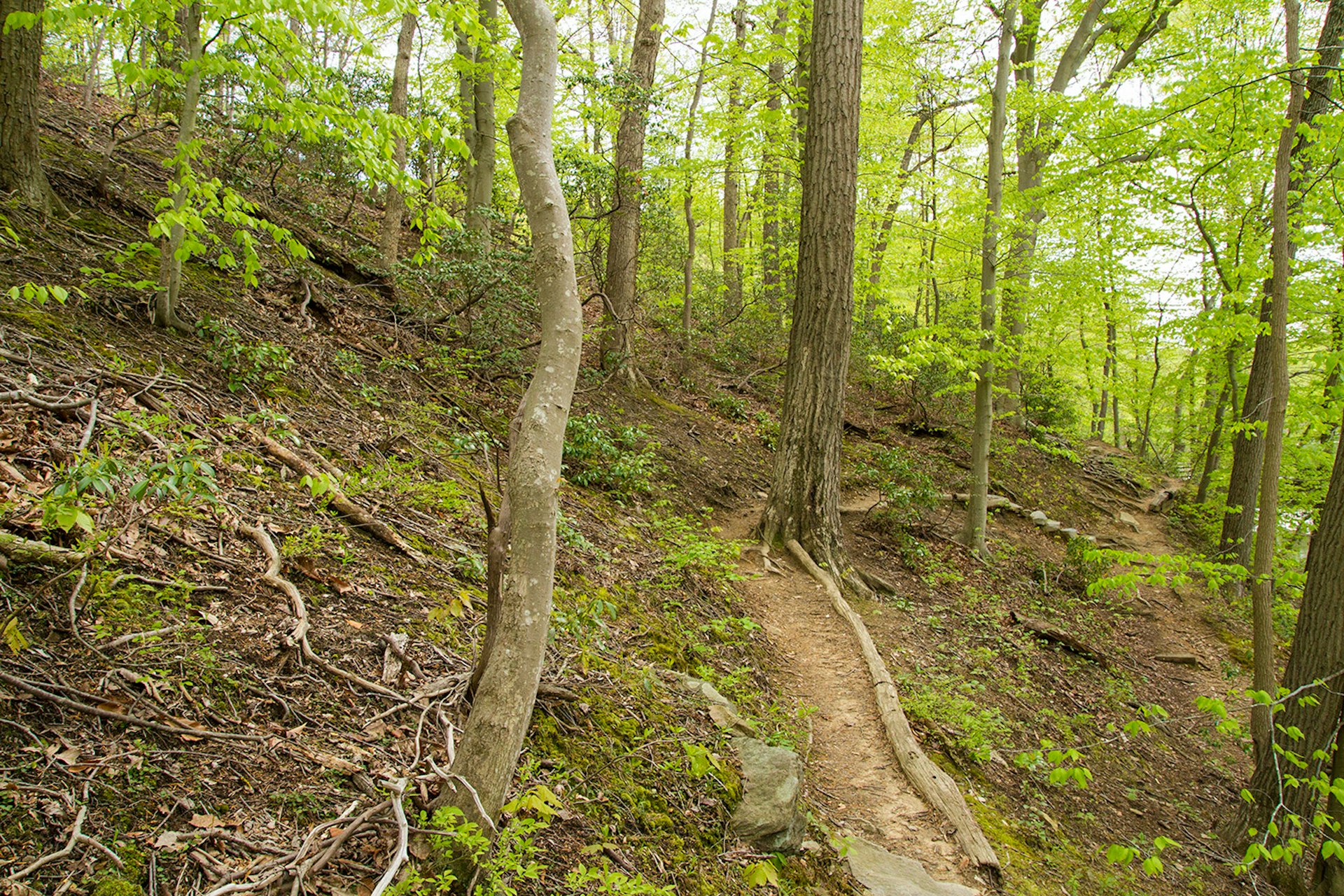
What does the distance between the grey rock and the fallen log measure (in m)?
5.75

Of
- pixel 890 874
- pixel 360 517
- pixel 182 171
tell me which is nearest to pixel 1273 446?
pixel 890 874

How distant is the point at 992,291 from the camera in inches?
Result: 354

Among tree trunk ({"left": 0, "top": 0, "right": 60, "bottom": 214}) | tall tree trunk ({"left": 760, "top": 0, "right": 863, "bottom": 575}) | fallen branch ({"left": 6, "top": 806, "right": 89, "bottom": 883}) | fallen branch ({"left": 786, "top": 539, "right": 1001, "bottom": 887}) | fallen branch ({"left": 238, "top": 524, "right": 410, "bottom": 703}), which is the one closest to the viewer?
fallen branch ({"left": 6, "top": 806, "right": 89, "bottom": 883})

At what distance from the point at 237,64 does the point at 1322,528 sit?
28.3 feet

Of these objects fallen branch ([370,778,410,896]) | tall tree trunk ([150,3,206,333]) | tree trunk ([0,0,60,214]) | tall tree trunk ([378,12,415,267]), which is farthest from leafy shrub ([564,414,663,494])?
fallen branch ([370,778,410,896])

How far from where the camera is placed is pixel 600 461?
309 inches

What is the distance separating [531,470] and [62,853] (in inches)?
64.2

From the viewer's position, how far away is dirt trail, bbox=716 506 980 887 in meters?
4.15

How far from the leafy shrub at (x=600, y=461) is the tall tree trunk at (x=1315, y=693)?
19.7 ft

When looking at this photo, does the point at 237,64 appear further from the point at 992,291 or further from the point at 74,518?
the point at 992,291

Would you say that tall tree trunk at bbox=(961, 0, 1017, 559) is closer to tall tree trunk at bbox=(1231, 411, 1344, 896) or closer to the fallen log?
the fallen log

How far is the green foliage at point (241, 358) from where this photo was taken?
16.0 ft

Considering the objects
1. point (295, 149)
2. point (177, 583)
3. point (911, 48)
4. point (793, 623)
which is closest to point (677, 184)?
point (911, 48)

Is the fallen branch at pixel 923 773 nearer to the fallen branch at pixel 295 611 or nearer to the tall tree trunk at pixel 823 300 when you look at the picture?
Result: the tall tree trunk at pixel 823 300
